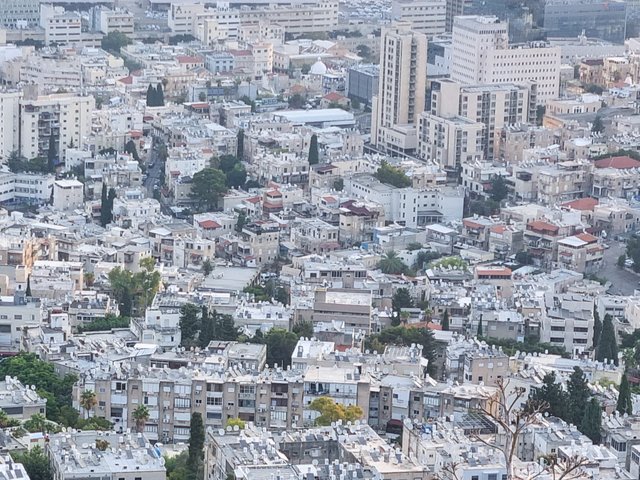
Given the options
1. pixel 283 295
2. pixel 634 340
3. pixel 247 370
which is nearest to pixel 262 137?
pixel 283 295

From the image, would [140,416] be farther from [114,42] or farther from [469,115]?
[114,42]

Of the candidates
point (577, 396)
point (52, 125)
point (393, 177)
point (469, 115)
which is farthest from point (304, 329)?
point (469, 115)

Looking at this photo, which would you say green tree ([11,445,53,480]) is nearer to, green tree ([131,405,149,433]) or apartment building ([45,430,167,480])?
apartment building ([45,430,167,480])

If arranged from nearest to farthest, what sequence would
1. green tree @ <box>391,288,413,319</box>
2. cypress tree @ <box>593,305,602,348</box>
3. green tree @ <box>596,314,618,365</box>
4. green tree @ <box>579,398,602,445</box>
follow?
green tree @ <box>579,398,602,445</box> < green tree @ <box>596,314,618,365</box> < cypress tree @ <box>593,305,602,348</box> < green tree @ <box>391,288,413,319</box>

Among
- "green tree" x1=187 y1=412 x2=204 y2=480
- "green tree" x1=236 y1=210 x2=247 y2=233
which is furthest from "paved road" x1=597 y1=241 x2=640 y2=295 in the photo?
"green tree" x1=187 y1=412 x2=204 y2=480

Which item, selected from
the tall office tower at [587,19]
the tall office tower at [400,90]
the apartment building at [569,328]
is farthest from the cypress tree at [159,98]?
the apartment building at [569,328]

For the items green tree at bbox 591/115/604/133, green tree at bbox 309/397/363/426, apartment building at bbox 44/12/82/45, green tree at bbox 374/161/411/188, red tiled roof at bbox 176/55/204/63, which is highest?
apartment building at bbox 44/12/82/45

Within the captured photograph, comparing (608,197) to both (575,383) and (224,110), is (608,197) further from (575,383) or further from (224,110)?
(575,383)

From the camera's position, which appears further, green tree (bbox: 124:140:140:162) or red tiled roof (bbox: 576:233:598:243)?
green tree (bbox: 124:140:140:162)
